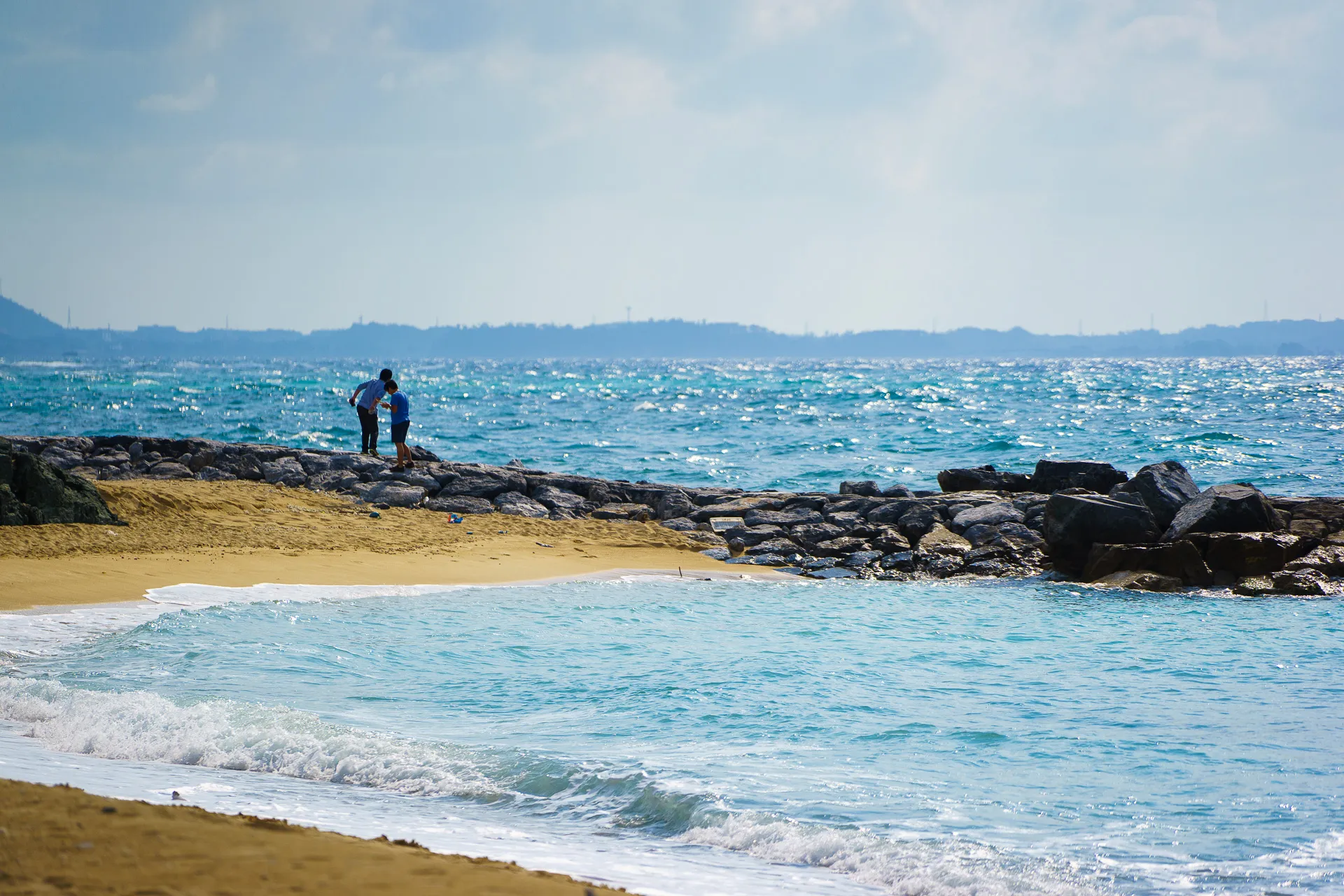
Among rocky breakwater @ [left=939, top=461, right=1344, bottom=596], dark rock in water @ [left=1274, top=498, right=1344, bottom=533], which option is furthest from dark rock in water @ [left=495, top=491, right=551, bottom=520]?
dark rock in water @ [left=1274, top=498, right=1344, bottom=533]

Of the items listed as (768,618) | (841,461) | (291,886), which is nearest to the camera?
(291,886)

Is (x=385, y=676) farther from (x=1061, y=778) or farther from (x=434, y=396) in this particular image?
(x=434, y=396)

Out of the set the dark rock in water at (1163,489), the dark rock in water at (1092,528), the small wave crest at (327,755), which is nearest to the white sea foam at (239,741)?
the small wave crest at (327,755)

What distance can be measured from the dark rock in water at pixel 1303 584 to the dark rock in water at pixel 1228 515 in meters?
1.05

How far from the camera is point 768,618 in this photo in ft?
36.6

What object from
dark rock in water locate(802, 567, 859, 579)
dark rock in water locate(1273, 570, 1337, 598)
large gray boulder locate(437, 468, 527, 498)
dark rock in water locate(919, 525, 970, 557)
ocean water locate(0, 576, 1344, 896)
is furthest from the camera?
large gray boulder locate(437, 468, 527, 498)

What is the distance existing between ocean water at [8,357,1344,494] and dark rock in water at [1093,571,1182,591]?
10960 mm

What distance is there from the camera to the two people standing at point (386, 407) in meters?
18.8

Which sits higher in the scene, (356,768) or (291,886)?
(291,886)

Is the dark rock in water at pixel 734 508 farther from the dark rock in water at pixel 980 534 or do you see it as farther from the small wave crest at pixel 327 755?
the small wave crest at pixel 327 755

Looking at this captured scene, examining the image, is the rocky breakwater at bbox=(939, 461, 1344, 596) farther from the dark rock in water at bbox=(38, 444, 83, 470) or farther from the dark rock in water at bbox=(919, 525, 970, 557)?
the dark rock in water at bbox=(38, 444, 83, 470)

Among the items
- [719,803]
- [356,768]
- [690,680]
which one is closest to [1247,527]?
[690,680]

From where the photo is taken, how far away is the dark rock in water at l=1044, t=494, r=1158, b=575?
14180mm

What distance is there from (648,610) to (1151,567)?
6558 millimetres
